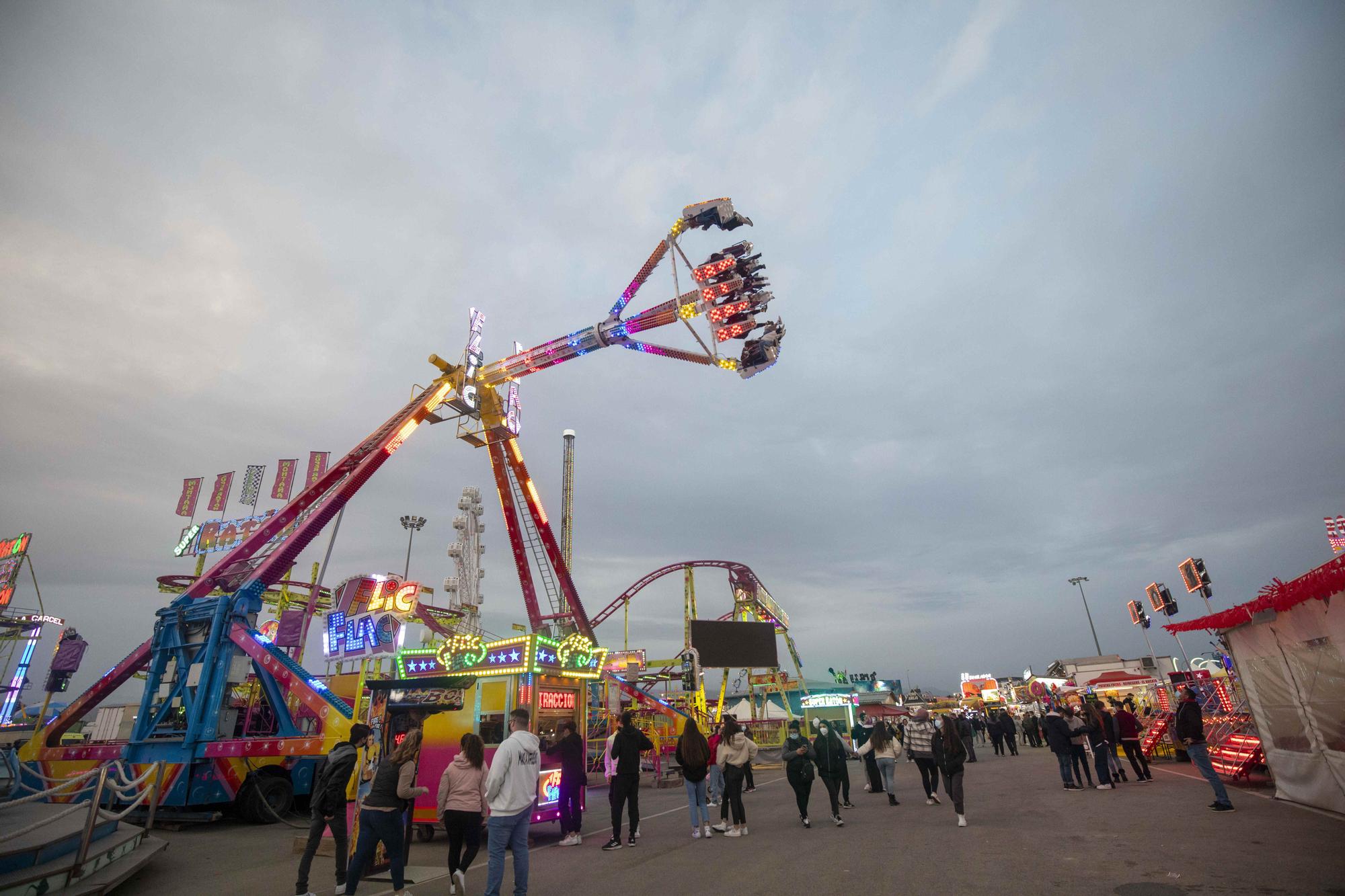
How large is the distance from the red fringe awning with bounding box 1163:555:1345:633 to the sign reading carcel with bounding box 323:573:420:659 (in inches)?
779

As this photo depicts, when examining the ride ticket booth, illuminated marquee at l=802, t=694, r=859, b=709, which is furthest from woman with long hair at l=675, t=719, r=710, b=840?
illuminated marquee at l=802, t=694, r=859, b=709

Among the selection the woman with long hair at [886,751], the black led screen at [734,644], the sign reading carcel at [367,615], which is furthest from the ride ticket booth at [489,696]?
the black led screen at [734,644]

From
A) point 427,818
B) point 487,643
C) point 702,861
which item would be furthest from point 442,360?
point 702,861

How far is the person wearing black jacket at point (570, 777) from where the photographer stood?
30.0ft

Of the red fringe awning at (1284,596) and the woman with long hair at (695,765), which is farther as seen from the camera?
the woman with long hair at (695,765)

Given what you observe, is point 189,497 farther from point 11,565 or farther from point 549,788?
point 549,788

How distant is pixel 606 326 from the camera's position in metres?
21.3

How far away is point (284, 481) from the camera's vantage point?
3338 cm

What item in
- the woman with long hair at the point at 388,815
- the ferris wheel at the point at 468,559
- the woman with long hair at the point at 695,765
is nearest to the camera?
the woman with long hair at the point at 388,815

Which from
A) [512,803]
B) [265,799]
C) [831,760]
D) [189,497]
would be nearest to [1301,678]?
[831,760]

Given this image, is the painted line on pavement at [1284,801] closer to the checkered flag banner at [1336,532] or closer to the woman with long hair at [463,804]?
the woman with long hair at [463,804]

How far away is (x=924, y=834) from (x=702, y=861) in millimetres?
3307

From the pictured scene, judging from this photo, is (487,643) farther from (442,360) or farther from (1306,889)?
(442,360)

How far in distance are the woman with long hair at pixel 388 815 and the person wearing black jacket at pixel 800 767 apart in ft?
19.3
